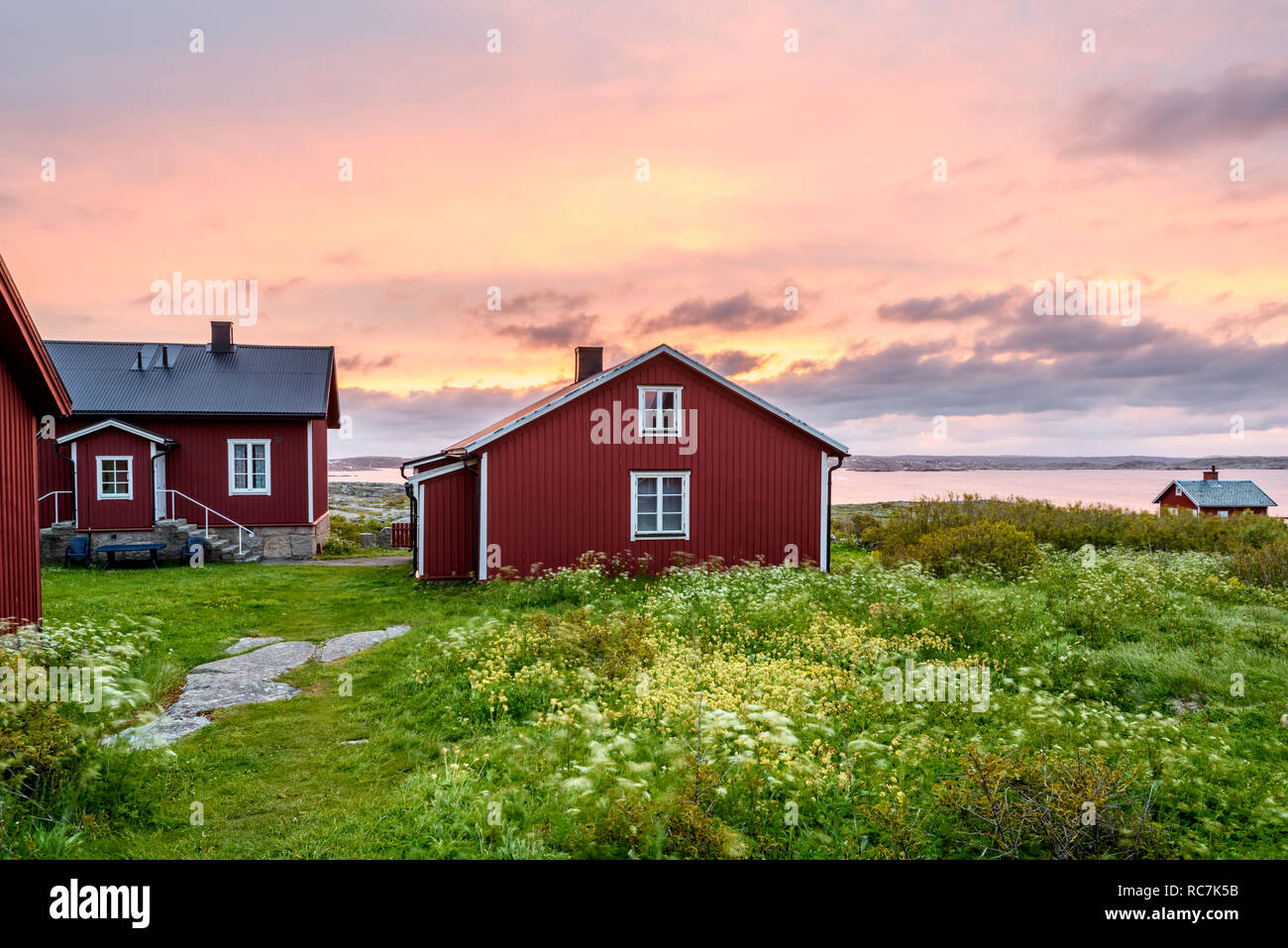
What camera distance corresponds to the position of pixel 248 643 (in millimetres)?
10430

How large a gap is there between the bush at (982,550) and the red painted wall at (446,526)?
11461mm

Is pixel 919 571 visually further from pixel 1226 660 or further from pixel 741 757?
pixel 741 757

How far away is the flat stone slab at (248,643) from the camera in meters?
9.93

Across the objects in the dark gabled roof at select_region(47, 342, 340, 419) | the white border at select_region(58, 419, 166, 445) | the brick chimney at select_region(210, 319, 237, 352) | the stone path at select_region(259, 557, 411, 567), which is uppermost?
the brick chimney at select_region(210, 319, 237, 352)

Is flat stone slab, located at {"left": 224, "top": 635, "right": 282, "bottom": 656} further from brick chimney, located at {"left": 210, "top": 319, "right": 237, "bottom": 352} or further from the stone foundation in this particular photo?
brick chimney, located at {"left": 210, "top": 319, "right": 237, "bottom": 352}

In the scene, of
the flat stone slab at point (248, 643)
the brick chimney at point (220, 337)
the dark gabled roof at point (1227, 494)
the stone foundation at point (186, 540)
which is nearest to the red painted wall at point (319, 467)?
the stone foundation at point (186, 540)

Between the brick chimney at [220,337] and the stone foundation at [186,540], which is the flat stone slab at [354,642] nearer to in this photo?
the stone foundation at [186,540]

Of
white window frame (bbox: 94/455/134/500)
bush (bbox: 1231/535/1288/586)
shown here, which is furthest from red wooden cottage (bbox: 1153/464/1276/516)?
white window frame (bbox: 94/455/134/500)

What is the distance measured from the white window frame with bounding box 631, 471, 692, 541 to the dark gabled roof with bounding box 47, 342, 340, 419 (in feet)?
38.8

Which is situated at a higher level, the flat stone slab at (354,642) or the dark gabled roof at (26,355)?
the dark gabled roof at (26,355)

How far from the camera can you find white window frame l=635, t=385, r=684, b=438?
16656 mm
